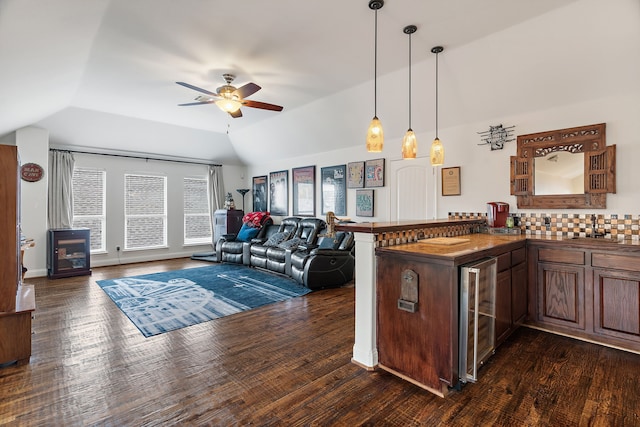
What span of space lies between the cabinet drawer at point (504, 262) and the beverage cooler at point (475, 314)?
0.20m

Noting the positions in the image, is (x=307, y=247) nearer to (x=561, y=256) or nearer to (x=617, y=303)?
(x=561, y=256)

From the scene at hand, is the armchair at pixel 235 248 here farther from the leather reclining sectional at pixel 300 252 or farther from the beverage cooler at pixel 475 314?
the beverage cooler at pixel 475 314

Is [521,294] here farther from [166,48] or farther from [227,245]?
[227,245]

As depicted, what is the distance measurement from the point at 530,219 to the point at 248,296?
12.3ft

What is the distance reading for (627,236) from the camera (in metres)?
3.10

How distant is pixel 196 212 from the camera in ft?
26.1

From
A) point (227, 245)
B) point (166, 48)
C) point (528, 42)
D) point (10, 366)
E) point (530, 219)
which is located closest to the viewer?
point (10, 366)

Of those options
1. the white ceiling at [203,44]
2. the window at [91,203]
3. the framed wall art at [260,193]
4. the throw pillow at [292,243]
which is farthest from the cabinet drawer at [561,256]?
the window at [91,203]

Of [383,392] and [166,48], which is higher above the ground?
[166,48]

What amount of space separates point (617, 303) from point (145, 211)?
8.00 meters

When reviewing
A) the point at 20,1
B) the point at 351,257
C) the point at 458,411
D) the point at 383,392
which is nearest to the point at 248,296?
the point at 351,257

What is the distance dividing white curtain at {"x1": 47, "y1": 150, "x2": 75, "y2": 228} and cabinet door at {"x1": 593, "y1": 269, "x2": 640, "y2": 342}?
8.08 m

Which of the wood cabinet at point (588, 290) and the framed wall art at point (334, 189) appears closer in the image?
the wood cabinet at point (588, 290)

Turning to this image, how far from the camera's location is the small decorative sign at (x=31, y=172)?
541 centimetres
